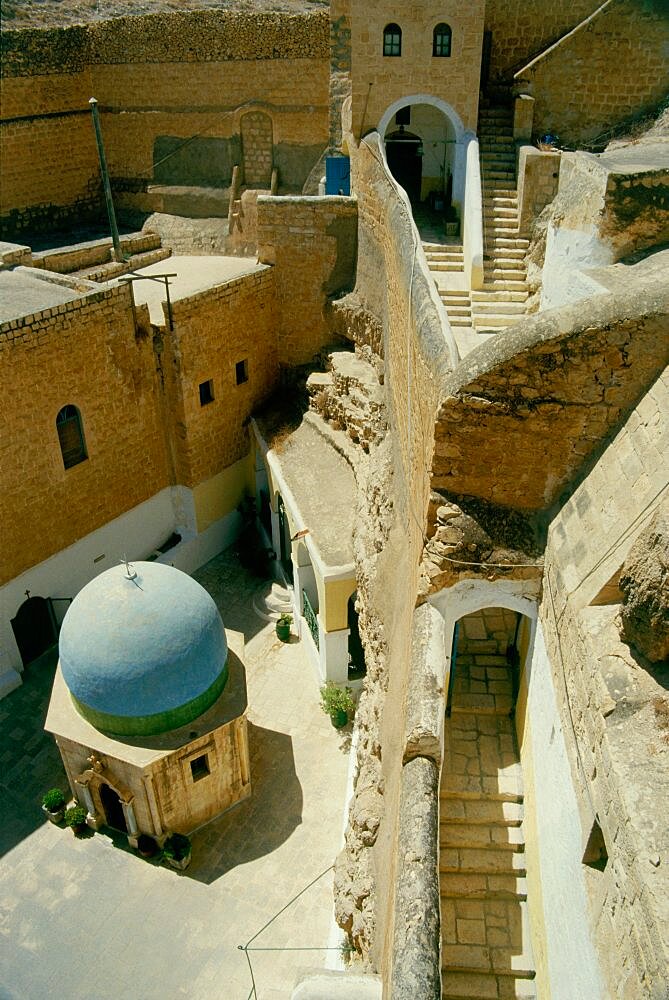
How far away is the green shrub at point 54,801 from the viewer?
10594 mm

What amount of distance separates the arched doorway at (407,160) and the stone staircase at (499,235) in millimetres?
1664

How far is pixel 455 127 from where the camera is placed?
13195 millimetres

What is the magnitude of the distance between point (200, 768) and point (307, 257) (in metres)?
9.25

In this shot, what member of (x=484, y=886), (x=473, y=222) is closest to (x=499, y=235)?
(x=473, y=222)

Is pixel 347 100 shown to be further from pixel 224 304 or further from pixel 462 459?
pixel 462 459

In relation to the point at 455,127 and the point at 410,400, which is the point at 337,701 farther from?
the point at 455,127

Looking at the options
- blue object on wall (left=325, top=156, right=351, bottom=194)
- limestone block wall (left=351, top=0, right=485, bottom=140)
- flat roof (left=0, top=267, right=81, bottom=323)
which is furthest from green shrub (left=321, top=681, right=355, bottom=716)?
blue object on wall (left=325, top=156, right=351, bottom=194)

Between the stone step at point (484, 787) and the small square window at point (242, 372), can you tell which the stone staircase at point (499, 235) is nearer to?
the small square window at point (242, 372)

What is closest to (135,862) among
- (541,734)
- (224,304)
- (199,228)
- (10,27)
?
(541,734)

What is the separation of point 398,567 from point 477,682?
5.03 ft

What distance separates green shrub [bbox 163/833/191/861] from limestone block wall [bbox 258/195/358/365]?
907 cm

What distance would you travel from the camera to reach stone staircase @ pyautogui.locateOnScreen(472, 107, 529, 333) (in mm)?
10601

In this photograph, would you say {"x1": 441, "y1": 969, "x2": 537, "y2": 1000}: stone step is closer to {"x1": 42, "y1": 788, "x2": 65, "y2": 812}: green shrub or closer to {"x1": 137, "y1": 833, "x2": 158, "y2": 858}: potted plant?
{"x1": 137, "y1": 833, "x2": 158, "y2": 858}: potted plant

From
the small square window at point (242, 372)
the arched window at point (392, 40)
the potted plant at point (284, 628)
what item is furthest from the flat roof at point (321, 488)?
the arched window at point (392, 40)
